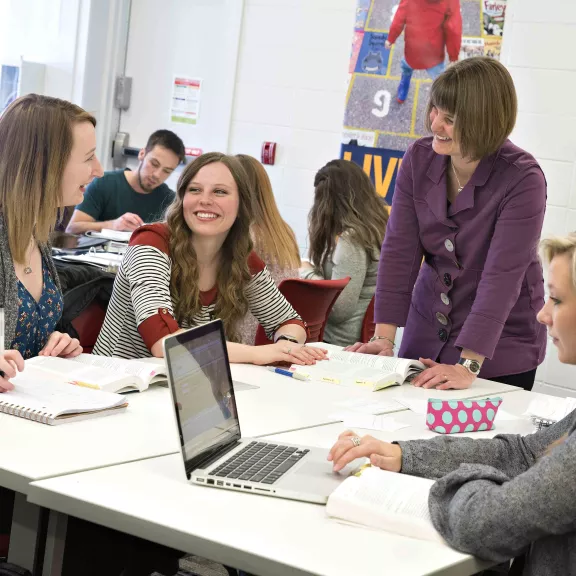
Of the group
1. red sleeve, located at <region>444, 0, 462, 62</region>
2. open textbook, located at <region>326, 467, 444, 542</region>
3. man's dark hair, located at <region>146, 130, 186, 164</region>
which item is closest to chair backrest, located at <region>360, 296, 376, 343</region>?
red sleeve, located at <region>444, 0, 462, 62</region>

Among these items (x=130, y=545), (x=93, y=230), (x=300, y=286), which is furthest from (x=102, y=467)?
(x=93, y=230)

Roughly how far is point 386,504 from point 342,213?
2.66 metres

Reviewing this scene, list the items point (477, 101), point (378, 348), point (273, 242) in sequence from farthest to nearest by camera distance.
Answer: point (273, 242)
point (378, 348)
point (477, 101)

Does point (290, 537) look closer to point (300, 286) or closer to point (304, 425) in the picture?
point (304, 425)

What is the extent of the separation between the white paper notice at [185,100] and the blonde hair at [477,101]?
3371mm

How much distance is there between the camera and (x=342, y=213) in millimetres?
4062

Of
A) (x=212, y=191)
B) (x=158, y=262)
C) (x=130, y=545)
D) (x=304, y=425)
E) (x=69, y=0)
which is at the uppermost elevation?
(x=69, y=0)

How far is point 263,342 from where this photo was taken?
341 centimetres

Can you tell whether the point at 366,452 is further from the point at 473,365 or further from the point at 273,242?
the point at 273,242

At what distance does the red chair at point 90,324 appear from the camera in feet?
10.1

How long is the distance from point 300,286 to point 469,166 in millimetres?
914

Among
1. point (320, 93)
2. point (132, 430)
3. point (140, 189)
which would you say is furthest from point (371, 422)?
point (140, 189)

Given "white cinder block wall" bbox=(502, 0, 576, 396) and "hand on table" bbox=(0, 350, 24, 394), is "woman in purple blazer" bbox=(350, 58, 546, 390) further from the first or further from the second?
"white cinder block wall" bbox=(502, 0, 576, 396)

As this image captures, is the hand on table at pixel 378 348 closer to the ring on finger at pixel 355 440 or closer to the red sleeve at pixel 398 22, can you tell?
the ring on finger at pixel 355 440
